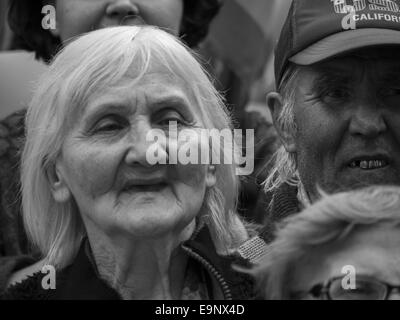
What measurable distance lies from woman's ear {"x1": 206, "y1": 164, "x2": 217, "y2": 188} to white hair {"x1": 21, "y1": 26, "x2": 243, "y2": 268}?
2.2 inches

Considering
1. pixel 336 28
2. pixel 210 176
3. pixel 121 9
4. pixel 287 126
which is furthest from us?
pixel 121 9

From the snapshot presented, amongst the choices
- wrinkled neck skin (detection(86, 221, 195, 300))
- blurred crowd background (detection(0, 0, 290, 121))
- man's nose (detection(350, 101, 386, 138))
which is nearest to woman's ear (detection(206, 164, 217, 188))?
wrinkled neck skin (detection(86, 221, 195, 300))

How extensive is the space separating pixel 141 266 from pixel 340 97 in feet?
2.46

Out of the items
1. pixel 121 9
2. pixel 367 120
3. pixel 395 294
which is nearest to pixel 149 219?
pixel 395 294

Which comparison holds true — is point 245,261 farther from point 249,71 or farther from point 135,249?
point 249,71

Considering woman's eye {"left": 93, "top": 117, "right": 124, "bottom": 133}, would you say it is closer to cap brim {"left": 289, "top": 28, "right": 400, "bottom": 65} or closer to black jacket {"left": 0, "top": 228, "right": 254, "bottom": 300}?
black jacket {"left": 0, "top": 228, "right": 254, "bottom": 300}

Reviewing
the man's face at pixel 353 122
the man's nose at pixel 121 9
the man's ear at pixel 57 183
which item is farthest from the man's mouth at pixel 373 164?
the man's nose at pixel 121 9

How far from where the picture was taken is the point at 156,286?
2.34 meters

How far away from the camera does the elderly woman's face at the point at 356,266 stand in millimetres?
2016

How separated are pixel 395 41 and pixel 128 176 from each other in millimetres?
866

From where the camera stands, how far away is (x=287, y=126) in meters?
2.83

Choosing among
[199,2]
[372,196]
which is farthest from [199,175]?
[199,2]

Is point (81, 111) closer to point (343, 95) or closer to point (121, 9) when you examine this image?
point (343, 95)

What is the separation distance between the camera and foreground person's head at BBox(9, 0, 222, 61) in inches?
130
